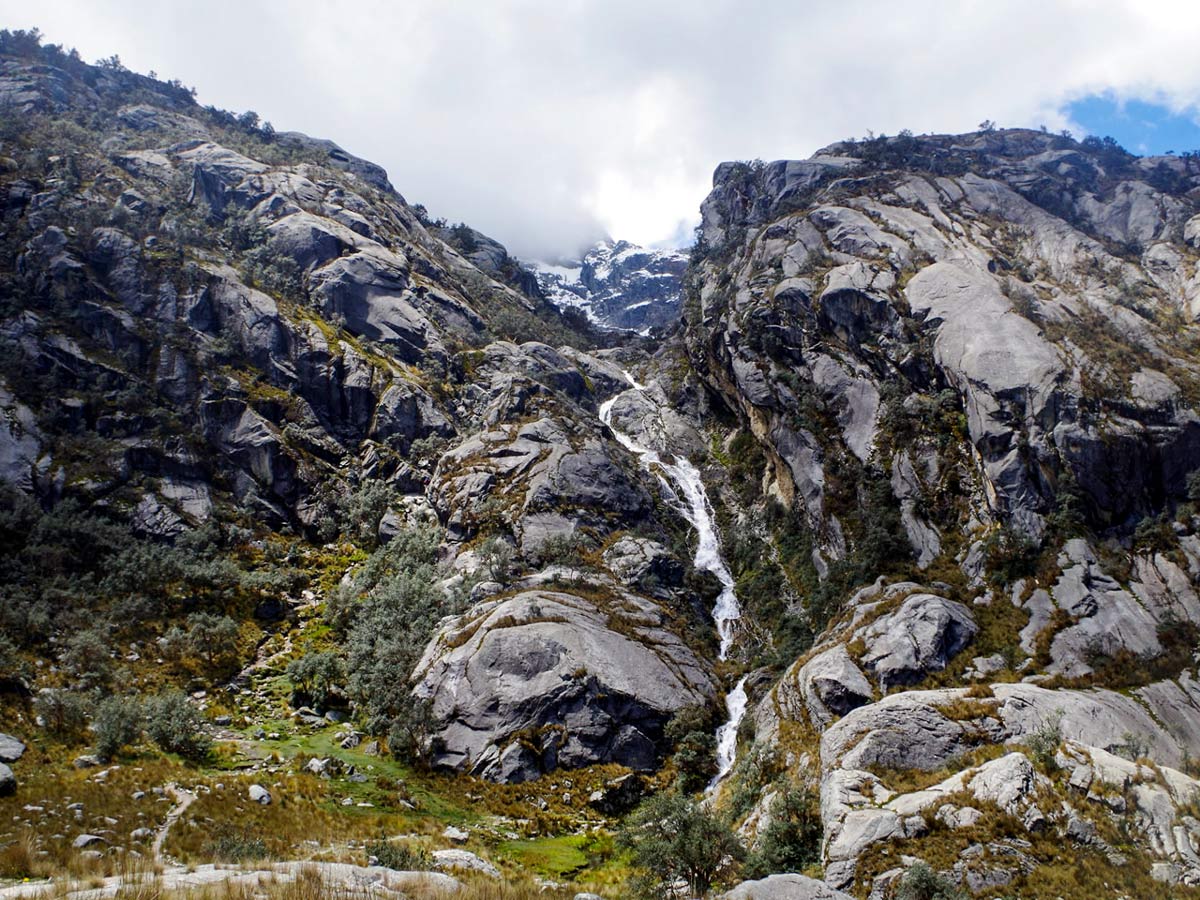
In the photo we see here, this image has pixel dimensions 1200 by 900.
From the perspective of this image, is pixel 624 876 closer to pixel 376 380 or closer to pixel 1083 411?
pixel 1083 411

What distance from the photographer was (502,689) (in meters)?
33.3

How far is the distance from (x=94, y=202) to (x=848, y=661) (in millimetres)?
86567

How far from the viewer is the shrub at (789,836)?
778 inches

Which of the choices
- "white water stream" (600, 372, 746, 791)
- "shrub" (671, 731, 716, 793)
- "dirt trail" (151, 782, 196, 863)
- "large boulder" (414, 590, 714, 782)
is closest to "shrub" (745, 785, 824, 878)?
"shrub" (671, 731, 716, 793)

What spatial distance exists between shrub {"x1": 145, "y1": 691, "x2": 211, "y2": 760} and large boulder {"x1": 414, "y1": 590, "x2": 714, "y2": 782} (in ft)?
34.2

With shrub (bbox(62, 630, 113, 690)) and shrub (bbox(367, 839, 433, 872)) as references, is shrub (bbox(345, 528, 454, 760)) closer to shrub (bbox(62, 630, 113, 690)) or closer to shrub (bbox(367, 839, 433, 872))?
shrub (bbox(62, 630, 113, 690))

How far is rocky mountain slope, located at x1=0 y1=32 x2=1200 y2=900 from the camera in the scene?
2022cm

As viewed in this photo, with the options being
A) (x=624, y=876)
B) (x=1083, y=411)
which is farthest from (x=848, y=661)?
(x=1083, y=411)

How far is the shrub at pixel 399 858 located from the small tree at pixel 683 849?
19.6 ft

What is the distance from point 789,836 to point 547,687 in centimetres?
1544

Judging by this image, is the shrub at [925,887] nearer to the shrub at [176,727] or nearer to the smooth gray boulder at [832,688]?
the smooth gray boulder at [832,688]

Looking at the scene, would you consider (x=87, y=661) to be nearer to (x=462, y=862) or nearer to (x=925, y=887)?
(x=462, y=862)

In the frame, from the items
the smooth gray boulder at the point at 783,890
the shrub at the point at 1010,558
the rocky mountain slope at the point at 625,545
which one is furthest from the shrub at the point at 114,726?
the shrub at the point at 1010,558

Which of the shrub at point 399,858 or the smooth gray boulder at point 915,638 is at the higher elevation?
the smooth gray boulder at point 915,638
